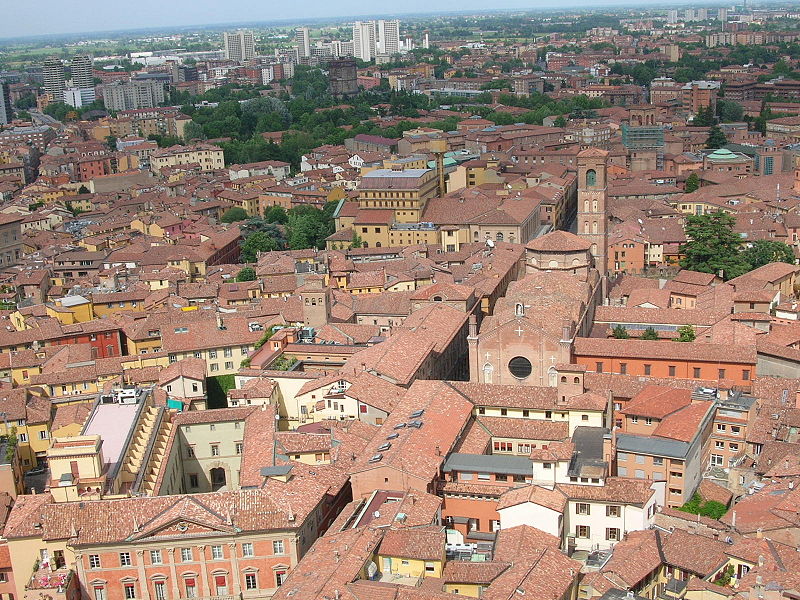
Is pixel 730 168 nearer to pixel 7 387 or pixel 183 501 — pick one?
pixel 7 387

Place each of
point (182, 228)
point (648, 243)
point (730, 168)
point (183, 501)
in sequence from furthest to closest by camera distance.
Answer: point (730, 168), point (182, 228), point (648, 243), point (183, 501)

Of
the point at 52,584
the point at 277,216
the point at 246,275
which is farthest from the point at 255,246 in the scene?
the point at 52,584

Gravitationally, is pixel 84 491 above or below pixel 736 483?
above

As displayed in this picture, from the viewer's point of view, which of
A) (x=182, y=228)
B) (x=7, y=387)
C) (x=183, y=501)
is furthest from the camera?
(x=182, y=228)

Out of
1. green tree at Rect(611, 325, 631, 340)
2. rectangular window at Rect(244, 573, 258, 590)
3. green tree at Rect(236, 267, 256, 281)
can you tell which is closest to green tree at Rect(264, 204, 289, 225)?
green tree at Rect(236, 267, 256, 281)

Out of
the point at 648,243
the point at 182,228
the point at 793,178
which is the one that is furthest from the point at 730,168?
the point at 182,228

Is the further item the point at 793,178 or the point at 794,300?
the point at 793,178

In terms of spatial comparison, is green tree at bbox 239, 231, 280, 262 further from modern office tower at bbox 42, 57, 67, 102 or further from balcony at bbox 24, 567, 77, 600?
modern office tower at bbox 42, 57, 67, 102
